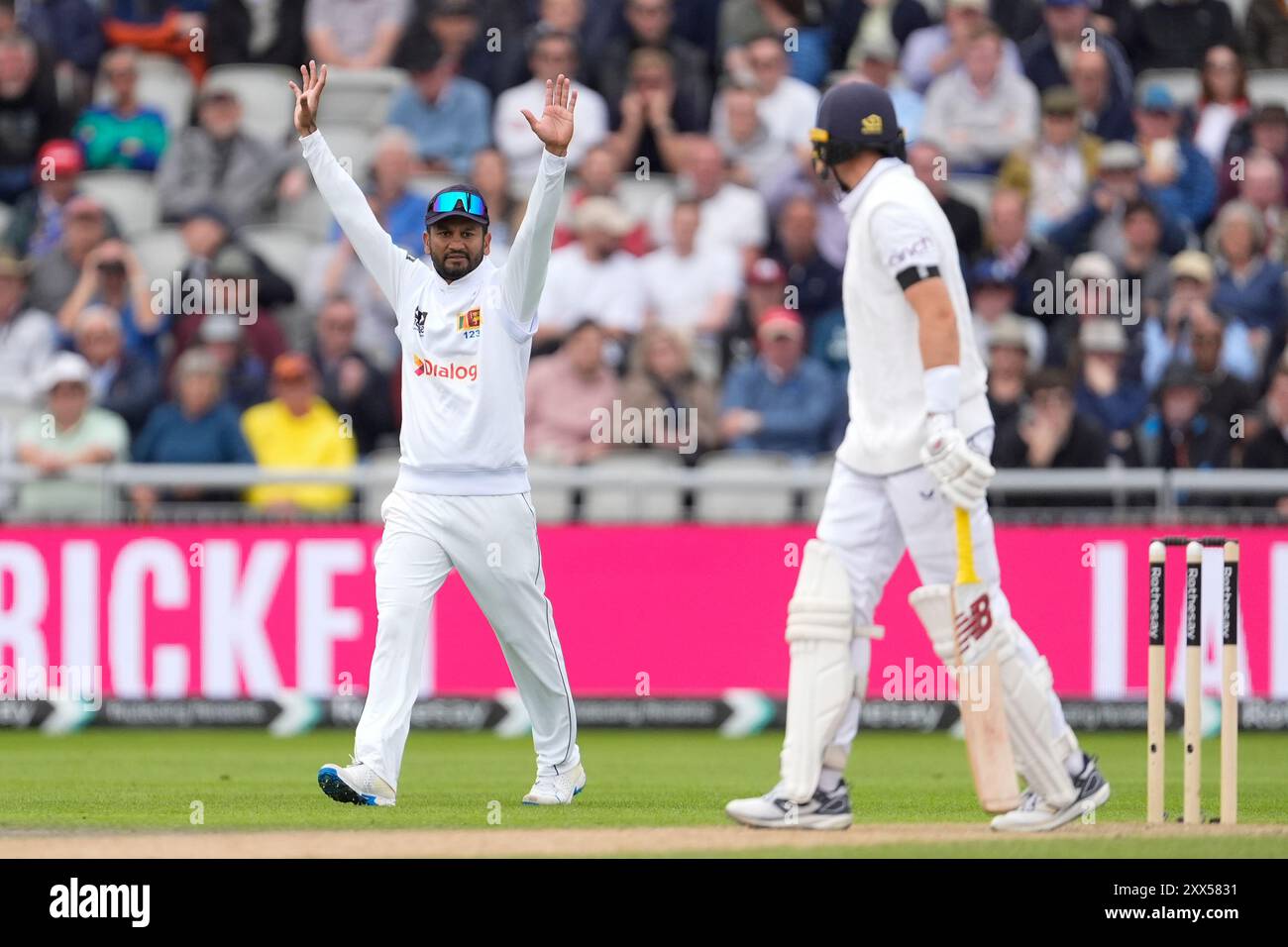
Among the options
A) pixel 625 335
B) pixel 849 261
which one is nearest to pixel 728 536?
pixel 625 335

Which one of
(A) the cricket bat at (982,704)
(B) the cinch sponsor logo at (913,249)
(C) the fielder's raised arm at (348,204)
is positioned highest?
(C) the fielder's raised arm at (348,204)

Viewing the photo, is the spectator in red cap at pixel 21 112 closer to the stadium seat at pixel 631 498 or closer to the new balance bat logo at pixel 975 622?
the stadium seat at pixel 631 498

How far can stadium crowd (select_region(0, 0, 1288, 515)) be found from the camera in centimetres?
1583

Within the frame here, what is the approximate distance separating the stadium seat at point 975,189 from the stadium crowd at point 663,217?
0.05 metres

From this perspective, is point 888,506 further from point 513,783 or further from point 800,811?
point 513,783

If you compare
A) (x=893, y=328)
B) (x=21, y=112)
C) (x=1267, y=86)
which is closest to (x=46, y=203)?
(x=21, y=112)

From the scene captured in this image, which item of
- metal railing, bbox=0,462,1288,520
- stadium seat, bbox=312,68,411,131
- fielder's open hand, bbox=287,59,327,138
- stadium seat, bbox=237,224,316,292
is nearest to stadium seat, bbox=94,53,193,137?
stadium seat, bbox=312,68,411,131

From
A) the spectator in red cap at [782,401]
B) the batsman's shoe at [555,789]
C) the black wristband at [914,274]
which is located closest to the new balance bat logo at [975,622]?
the black wristband at [914,274]

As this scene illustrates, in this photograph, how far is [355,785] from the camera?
9.52m

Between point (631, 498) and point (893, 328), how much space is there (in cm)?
634

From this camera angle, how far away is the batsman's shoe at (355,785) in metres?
9.42

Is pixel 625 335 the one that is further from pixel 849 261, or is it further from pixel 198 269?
pixel 849 261
